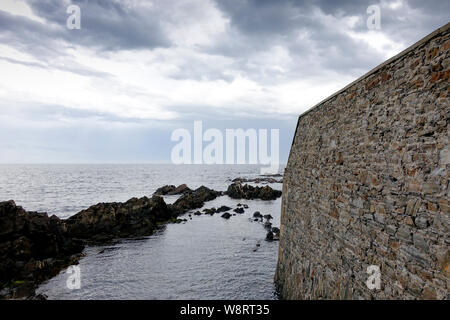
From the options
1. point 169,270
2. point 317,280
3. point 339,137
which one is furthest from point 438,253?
point 169,270

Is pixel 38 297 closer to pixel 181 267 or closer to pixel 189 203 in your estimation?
pixel 181 267

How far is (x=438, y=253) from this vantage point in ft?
11.9

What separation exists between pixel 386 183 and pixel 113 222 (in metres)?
25.9

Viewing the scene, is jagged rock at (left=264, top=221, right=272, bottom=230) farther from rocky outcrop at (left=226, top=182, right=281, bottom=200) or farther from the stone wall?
rocky outcrop at (left=226, top=182, right=281, bottom=200)

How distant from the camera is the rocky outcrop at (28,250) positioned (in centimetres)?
1428

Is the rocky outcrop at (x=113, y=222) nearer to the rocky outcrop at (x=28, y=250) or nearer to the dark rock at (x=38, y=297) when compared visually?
the rocky outcrop at (x=28, y=250)

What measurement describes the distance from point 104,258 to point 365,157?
19.2 m

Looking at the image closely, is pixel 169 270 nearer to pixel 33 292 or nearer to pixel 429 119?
pixel 33 292

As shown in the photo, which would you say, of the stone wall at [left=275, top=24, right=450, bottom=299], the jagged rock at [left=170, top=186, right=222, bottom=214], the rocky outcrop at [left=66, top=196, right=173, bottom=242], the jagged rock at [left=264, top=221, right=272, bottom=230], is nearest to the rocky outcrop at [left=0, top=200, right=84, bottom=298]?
the rocky outcrop at [left=66, top=196, right=173, bottom=242]

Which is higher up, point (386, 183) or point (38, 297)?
point (386, 183)

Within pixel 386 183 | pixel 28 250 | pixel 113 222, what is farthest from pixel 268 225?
pixel 386 183

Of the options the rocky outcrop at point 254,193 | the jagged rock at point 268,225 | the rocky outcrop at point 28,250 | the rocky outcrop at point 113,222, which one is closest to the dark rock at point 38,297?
the rocky outcrop at point 28,250

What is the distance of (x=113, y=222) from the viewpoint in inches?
1003

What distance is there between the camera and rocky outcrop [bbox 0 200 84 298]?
1428cm
